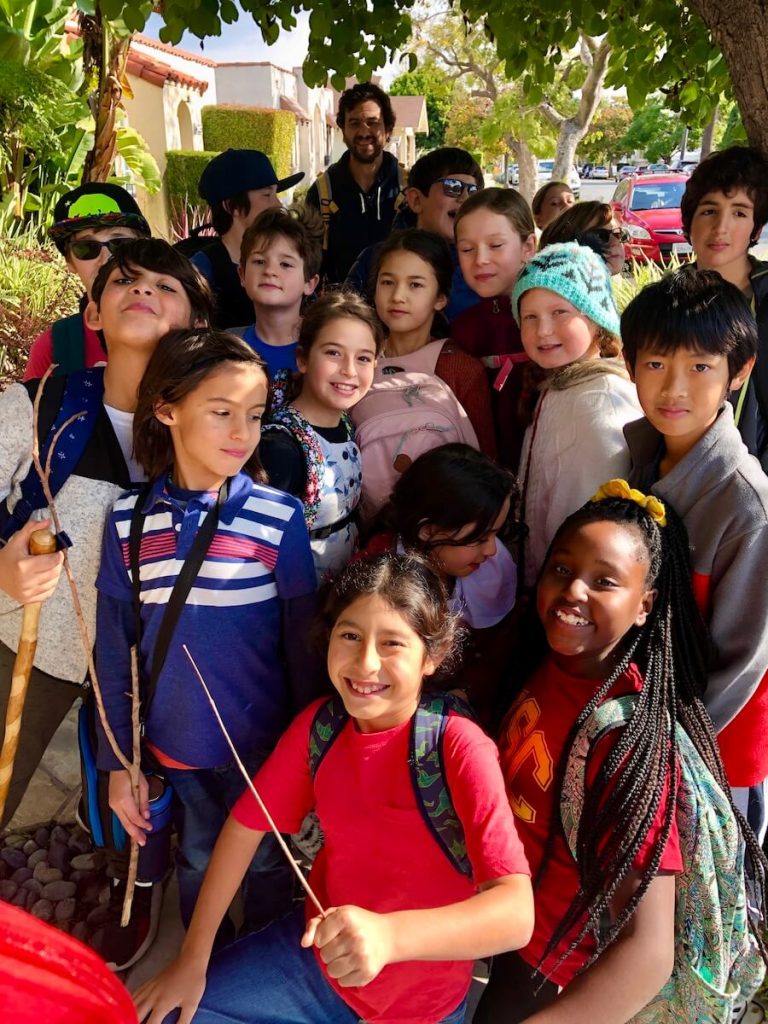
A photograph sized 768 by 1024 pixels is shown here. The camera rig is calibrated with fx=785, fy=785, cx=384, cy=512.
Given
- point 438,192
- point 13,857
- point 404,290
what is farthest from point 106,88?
point 13,857

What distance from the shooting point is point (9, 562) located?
→ 170cm

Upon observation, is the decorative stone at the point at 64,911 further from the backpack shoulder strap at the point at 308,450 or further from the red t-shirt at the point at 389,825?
the backpack shoulder strap at the point at 308,450

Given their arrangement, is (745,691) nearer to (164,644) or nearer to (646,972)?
(646,972)

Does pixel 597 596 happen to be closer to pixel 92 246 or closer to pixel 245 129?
pixel 92 246

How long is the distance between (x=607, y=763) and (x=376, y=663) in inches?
19.4

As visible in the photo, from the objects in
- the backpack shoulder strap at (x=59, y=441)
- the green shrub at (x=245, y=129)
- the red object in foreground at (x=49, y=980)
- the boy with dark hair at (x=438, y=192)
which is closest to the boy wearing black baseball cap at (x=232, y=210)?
the boy with dark hair at (x=438, y=192)

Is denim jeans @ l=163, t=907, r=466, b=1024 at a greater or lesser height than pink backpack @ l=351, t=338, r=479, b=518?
lesser

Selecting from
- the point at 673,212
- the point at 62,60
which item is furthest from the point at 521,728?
the point at 673,212

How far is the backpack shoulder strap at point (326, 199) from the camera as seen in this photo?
3990 millimetres

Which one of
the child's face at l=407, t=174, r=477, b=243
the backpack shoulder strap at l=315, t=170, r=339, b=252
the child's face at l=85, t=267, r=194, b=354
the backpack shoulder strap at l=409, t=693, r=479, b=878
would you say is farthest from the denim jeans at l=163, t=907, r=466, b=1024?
the backpack shoulder strap at l=315, t=170, r=339, b=252

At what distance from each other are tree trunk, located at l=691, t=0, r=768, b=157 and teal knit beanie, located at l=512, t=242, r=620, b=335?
3.17 feet

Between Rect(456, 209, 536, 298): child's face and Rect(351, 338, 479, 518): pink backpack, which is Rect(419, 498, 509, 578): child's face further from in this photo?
Rect(456, 209, 536, 298): child's face

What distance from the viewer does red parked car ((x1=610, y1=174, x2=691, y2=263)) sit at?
527 inches

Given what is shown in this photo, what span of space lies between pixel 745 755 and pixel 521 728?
0.54 metres
